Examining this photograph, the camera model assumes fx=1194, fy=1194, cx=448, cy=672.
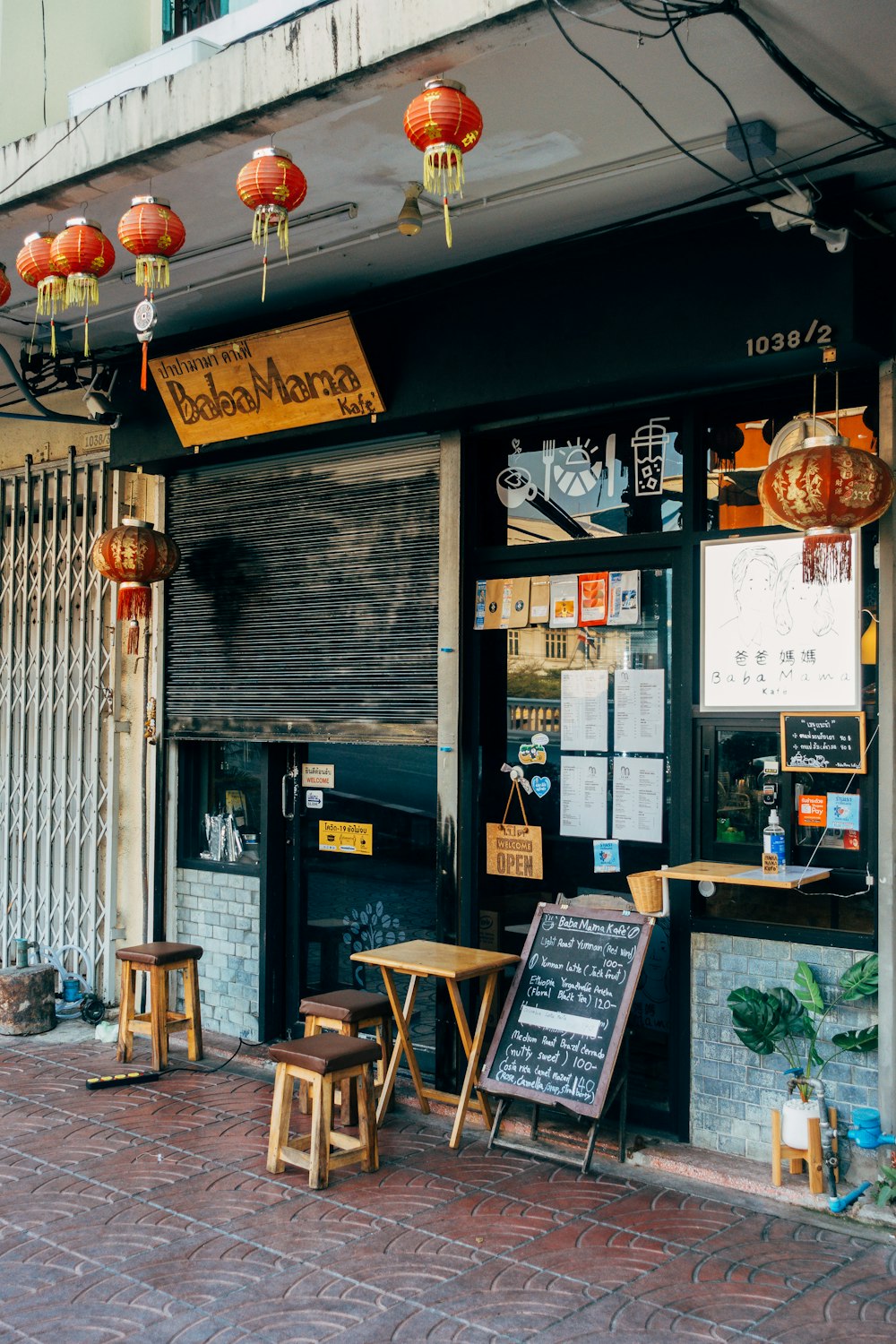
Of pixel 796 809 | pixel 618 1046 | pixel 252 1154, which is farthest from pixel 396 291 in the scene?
pixel 252 1154

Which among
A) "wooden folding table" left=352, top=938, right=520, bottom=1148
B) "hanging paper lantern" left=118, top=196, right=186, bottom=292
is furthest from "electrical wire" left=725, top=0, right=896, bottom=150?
"wooden folding table" left=352, top=938, right=520, bottom=1148

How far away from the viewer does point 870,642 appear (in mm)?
5551

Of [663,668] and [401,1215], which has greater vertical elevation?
[663,668]

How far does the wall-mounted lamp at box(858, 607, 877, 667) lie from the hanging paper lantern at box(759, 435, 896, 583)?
529mm

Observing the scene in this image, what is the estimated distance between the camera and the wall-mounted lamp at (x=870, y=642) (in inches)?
218

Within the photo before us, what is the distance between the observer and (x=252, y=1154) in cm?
587

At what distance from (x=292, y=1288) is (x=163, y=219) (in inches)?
170

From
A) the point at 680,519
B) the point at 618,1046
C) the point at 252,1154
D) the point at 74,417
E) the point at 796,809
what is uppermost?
the point at 74,417

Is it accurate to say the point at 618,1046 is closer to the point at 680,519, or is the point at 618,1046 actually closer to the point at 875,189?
the point at 680,519

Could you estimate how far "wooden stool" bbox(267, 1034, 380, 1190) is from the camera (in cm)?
538

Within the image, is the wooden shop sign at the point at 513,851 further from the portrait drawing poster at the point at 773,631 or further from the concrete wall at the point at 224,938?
the concrete wall at the point at 224,938

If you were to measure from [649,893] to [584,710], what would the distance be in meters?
1.10

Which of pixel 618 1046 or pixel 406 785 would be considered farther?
pixel 406 785

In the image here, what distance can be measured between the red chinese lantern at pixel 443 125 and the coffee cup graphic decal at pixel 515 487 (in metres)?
2.76
